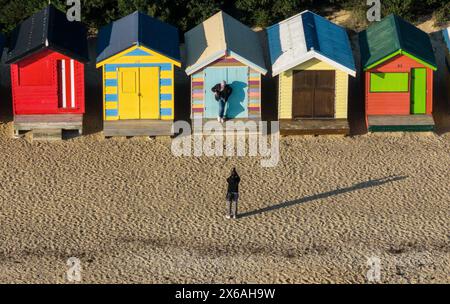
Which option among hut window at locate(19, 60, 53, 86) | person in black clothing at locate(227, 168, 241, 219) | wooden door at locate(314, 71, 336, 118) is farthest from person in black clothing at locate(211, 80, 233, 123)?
hut window at locate(19, 60, 53, 86)

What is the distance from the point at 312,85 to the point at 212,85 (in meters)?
2.87

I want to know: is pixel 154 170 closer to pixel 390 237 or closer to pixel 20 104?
pixel 20 104

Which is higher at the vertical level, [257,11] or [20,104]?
[257,11]

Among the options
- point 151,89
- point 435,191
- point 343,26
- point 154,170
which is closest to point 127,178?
point 154,170

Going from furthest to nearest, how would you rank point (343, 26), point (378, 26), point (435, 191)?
point (343, 26), point (378, 26), point (435, 191)

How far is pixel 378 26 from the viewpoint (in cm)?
3947

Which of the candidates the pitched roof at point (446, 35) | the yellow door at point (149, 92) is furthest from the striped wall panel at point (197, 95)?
the pitched roof at point (446, 35)

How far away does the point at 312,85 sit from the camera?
122ft

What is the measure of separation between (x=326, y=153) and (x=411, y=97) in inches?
129

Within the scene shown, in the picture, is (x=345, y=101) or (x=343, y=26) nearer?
(x=345, y=101)

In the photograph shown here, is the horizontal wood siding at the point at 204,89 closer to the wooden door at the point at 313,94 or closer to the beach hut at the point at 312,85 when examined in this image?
the beach hut at the point at 312,85

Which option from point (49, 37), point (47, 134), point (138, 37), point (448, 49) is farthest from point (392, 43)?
point (47, 134)

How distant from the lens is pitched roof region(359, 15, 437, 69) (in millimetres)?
37188

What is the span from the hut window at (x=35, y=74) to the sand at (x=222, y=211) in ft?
5.56
